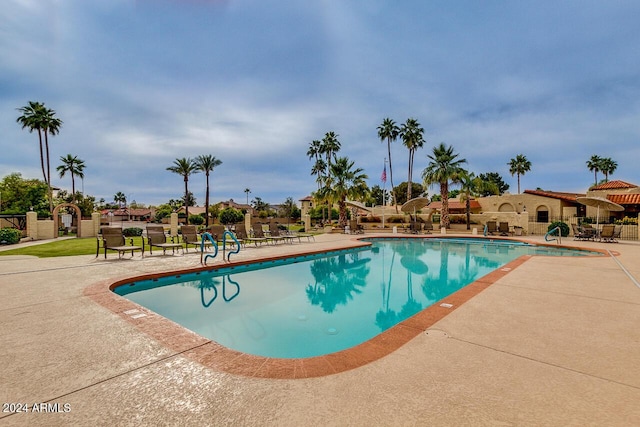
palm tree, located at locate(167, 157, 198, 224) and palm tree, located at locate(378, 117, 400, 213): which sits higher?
palm tree, located at locate(378, 117, 400, 213)

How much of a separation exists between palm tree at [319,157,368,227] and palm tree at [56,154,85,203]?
43538 mm

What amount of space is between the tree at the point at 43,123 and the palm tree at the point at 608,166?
79645 mm

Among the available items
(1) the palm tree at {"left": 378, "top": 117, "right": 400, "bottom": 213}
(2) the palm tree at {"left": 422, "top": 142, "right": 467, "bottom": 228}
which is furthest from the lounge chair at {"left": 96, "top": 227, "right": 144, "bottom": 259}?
(1) the palm tree at {"left": 378, "top": 117, "right": 400, "bottom": 213}

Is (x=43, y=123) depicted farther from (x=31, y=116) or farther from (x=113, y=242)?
(x=113, y=242)

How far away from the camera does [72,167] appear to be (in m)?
46.9

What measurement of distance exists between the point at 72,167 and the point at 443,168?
54450mm

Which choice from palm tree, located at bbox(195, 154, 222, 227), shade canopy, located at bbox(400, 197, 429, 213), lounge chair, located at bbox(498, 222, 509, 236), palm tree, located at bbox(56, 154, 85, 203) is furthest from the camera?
palm tree, located at bbox(56, 154, 85, 203)

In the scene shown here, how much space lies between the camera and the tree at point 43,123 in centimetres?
3312

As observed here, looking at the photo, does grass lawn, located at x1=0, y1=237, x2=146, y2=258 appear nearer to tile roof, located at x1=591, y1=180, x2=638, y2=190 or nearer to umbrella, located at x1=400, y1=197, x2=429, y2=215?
umbrella, located at x1=400, y1=197, x2=429, y2=215

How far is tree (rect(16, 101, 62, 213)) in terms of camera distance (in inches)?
1304

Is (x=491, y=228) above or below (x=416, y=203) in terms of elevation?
below

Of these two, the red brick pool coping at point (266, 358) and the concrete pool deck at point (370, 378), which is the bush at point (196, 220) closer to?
the red brick pool coping at point (266, 358)

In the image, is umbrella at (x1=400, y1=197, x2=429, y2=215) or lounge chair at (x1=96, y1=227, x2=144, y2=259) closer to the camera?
lounge chair at (x1=96, y1=227, x2=144, y2=259)

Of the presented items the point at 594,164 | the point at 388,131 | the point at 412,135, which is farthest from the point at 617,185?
the point at 594,164
